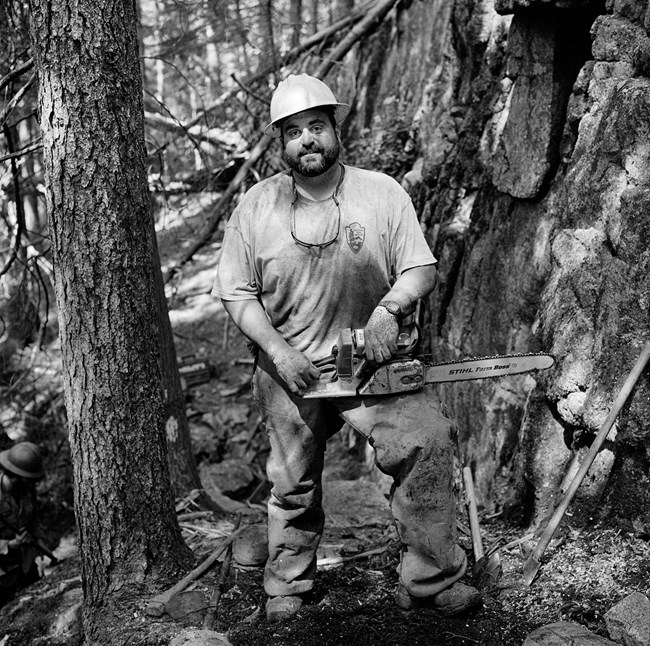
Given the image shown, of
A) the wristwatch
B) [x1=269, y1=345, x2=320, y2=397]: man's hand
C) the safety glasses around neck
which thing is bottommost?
[x1=269, y1=345, x2=320, y2=397]: man's hand

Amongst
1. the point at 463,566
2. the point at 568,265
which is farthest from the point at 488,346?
the point at 463,566

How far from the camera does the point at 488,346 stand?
5.20m

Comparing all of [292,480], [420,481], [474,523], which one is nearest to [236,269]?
[292,480]

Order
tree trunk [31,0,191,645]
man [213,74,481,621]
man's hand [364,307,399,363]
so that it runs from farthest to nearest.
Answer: tree trunk [31,0,191,645]
man [213,74,481,621]
man's hand [364,307,399,363]

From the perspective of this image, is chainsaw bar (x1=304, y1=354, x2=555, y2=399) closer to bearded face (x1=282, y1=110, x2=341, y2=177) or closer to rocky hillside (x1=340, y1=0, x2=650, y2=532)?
rocky hillside (x1=340, y1=0, x2=650, y2=532)

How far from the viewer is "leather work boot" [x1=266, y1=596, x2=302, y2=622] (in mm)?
3627

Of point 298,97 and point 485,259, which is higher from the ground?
point 298,97

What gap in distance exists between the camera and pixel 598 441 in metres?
3.63

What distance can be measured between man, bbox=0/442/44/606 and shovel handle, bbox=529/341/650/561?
447 centimetres

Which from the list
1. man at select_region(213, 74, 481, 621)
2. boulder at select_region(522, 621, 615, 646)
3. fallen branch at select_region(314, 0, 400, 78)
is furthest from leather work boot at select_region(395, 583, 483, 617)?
fallen branch at select_region(314, 0, 400, 78)

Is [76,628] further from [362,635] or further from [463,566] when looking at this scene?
[463,566]

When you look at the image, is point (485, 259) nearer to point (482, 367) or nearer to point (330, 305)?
point (482, 367)

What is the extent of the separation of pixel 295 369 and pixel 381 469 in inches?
24.9

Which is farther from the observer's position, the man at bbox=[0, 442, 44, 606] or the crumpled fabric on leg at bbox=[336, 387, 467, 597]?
the man at bbox=[0, 442, 44, 606]
